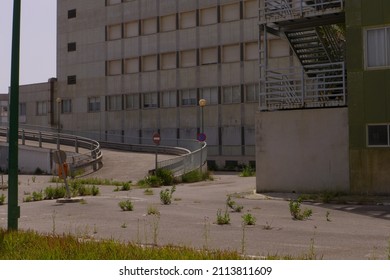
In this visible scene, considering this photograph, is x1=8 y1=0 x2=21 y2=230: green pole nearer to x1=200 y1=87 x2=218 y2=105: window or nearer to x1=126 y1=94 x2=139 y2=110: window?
x1=200 y1=87 x2=218 y2=105: window

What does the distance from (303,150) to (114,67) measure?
119 feet

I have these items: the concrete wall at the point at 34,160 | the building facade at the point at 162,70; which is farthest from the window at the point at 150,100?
the concrete wall at the point at 34,160

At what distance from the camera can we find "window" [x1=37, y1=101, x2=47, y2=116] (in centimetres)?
5841

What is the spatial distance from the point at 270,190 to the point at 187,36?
1200 inches

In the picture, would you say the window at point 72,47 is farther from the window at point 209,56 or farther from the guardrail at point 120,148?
the window at point 209,56

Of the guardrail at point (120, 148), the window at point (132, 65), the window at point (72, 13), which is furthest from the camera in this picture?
the window at point (72, 13)

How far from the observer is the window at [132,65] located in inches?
2041

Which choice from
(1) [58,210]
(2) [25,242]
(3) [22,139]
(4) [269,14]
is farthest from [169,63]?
(2) [25,242]

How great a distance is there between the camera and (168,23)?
49938 millimetres

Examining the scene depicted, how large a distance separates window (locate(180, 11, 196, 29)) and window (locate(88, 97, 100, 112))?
12090mm

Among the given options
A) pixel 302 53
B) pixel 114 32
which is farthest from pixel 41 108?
pixel 302 53

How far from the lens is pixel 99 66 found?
54.2 m

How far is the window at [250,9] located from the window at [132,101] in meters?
13.5
